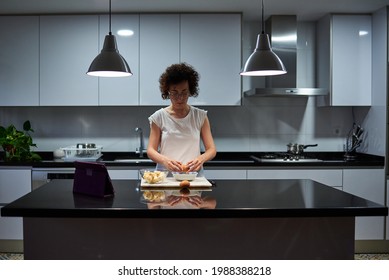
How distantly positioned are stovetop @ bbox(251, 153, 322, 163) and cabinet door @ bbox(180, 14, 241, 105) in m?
0.60

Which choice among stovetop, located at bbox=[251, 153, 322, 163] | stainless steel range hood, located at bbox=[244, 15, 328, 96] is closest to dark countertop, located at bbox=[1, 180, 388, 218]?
stovetop, located at bbox=[251, 153, 322, 163]

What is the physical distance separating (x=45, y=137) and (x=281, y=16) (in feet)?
9.08

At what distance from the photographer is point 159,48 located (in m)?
4.25

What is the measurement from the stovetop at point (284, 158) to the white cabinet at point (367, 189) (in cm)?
35

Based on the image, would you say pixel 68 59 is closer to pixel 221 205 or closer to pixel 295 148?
pixel 295 148

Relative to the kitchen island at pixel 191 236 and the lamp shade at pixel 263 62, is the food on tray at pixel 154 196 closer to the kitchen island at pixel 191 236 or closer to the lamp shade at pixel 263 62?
the kitchen island at pixel 191 236

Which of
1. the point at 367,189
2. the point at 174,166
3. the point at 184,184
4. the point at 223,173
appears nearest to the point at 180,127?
the point at 174,166

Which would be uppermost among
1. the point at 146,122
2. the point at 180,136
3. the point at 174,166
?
the point at 146,122

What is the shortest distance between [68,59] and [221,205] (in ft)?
9.75

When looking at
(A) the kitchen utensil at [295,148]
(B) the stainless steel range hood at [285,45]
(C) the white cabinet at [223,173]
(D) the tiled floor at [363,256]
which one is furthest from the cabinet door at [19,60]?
(A) the kitchen utensil at [295,148]

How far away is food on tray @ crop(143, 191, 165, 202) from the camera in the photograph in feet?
6.46

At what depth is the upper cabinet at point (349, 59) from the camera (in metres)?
4.27

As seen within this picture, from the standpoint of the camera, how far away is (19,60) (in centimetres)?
427
